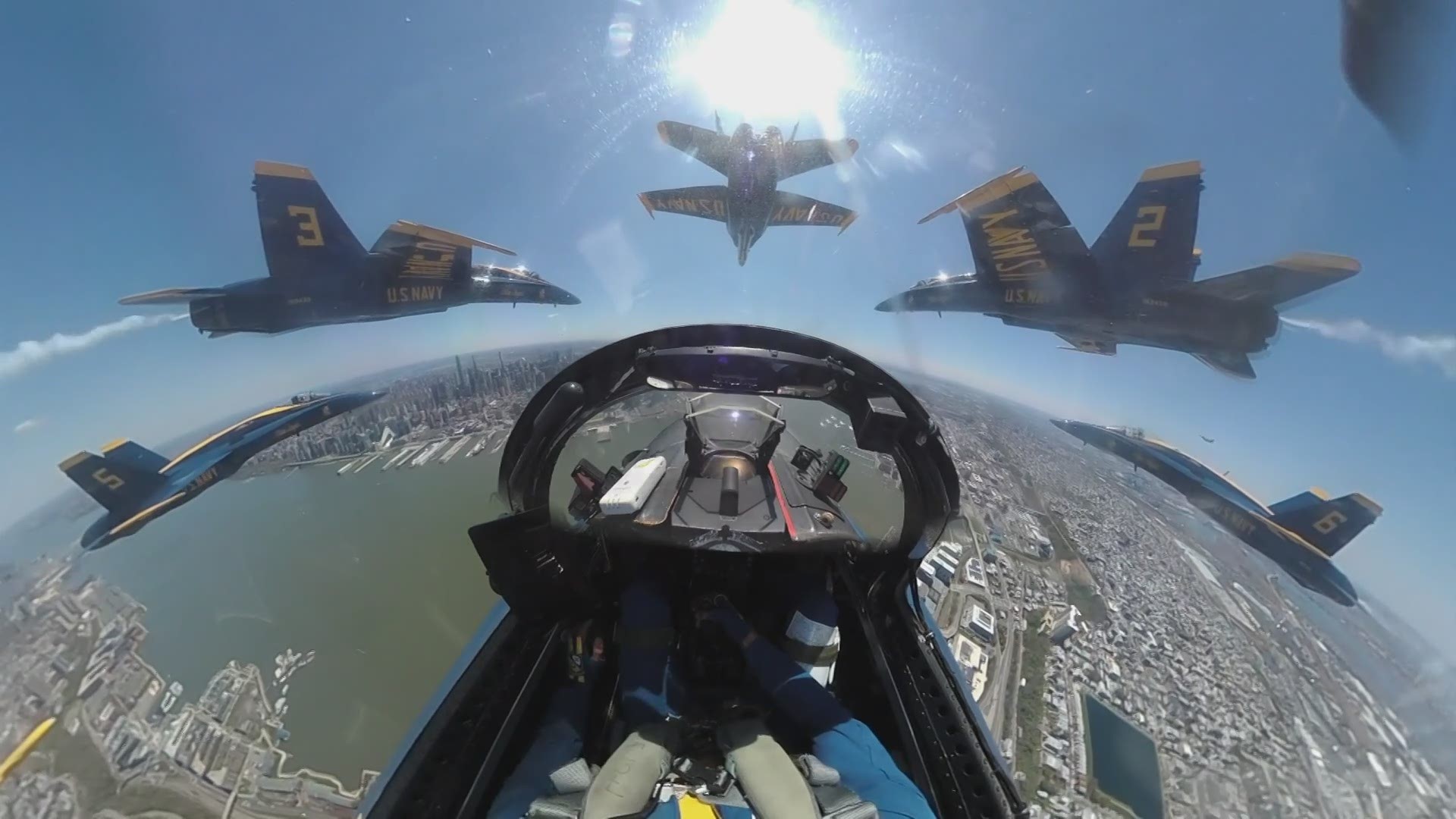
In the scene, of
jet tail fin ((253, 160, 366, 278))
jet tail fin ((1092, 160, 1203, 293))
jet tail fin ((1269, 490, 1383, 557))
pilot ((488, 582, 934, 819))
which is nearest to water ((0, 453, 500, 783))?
pilot ((488, 582, 934, 819))

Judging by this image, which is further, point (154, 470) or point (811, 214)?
point (811, 214)

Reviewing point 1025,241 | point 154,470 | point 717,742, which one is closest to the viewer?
point 717,742

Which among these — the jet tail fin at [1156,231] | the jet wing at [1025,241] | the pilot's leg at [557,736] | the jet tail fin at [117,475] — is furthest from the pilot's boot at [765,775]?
the jet tail fin at [117,475]

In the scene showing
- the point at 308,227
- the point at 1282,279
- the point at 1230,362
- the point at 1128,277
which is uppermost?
the point at 308,227

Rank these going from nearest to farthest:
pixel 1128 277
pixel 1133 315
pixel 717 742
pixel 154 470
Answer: pixel 717 742 → pixel 154 470 → pixel 1128 277 → pixel 1133 315

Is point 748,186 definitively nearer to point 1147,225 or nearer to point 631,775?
point 1147,225

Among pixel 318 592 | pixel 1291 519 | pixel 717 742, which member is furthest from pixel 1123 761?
pixel 318 592

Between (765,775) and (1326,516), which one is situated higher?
(765,775)
